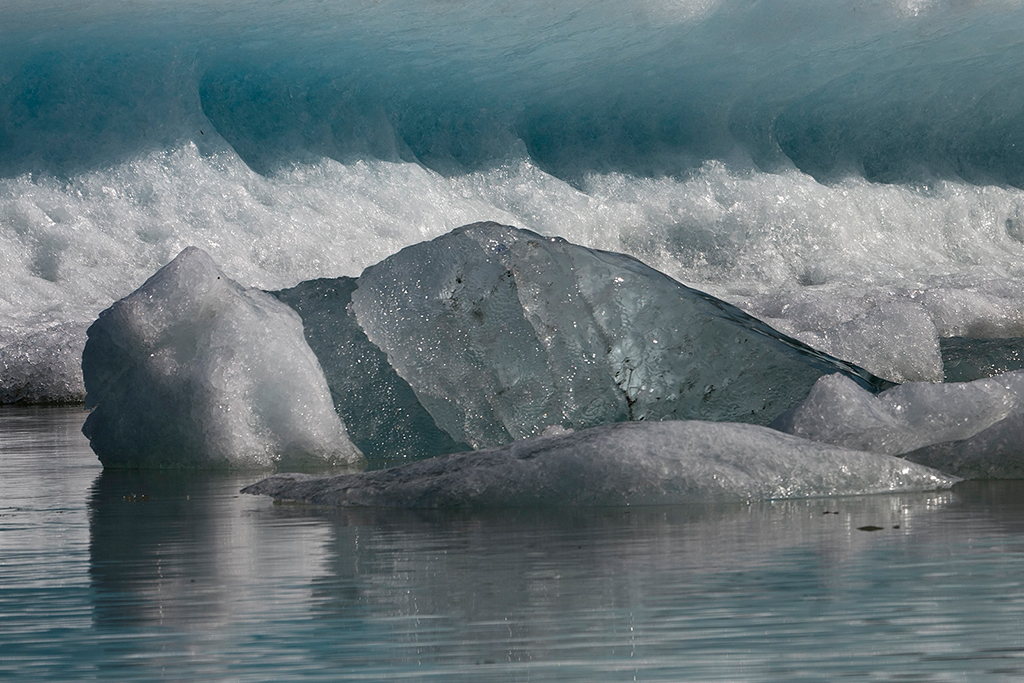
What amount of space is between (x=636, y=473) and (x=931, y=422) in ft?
3.28

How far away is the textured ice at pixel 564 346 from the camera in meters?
4.22

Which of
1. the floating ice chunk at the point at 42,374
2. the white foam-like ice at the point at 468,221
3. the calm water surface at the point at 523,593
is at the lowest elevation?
the calm water surface at the point at 523,593

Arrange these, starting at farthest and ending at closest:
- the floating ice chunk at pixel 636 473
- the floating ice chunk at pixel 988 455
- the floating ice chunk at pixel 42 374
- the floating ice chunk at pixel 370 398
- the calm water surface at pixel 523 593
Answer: the floating ice chunk at pixel 42 374
the floating ice chunk at pixel 370 398
the floating ice chunk at pixel 988 455
the floating ice chunk at pixel 636 473
the calm water surface at pixel 523 593

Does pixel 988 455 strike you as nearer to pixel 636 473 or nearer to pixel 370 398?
pixel 636 473

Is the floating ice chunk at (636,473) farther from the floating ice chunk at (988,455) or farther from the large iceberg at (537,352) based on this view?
the large iceberg at (537,352)

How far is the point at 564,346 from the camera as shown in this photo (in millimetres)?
4293

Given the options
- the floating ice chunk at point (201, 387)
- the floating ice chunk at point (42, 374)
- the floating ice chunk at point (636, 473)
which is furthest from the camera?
the floating ice chunk at point (42, 374)

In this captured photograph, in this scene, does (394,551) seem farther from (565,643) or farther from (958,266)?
(958,266)

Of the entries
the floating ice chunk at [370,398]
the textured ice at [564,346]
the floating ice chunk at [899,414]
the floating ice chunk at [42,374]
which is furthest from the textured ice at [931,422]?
the floating ice chunk at [42,374]

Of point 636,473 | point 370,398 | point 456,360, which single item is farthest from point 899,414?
point 370,398

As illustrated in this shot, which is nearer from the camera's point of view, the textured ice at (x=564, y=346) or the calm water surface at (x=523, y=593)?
the calm water surface at (x=523, y=593)

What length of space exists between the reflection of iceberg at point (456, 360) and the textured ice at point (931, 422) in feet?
1.51

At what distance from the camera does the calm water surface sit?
5.07ft

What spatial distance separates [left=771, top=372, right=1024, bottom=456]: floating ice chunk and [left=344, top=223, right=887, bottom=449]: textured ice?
0.45 metres
